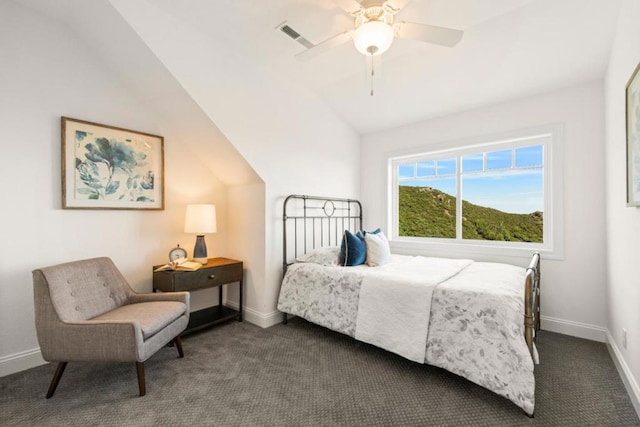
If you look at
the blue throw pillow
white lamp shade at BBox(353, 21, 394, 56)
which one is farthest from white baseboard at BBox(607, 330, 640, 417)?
white lamp shade at BBox(353, 21, 394, 56)

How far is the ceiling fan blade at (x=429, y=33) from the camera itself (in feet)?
5.97

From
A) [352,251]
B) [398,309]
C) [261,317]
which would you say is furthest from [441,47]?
[261,317]

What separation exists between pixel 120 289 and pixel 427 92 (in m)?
3.60

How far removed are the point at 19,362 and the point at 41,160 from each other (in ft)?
5.10

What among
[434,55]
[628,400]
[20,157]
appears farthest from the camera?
[434,55]

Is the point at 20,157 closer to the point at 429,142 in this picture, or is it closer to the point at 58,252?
the point at 58,252

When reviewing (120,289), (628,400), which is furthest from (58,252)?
(628,400)

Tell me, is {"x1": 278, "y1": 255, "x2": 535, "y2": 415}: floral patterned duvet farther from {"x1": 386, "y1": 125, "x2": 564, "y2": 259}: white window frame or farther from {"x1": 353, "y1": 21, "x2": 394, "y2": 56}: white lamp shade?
{"x1": 353, "y1": 21, "x2": 394, "y2": 56}: white lamp shade

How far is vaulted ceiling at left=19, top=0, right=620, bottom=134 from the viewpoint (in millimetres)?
2221

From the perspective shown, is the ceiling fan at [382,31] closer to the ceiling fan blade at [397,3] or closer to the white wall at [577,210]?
the ceiling fan blade at [397,3]

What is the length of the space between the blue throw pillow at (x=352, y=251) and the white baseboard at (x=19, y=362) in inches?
104

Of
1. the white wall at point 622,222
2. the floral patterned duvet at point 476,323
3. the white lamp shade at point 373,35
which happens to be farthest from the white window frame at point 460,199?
the white lamp shade at point 373,35

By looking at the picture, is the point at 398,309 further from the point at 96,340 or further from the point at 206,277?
the point at 96,340

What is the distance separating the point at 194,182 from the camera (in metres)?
3.28
